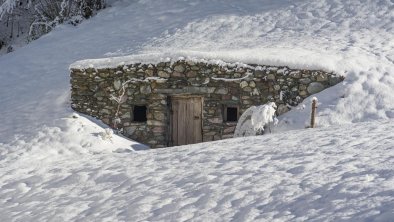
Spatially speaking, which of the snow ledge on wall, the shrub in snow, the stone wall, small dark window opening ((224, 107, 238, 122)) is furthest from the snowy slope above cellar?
small dark window opening ((224, 107, 238, 122))

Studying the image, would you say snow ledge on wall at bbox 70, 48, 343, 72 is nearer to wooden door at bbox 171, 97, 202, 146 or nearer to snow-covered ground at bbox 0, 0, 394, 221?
snow-covered ground at bbox 0, 0, 394, 221

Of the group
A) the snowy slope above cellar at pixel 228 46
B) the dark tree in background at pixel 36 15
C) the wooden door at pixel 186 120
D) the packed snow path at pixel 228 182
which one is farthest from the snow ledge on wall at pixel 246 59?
the dark tree in background at pixel 36 15

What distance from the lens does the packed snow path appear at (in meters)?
5.45

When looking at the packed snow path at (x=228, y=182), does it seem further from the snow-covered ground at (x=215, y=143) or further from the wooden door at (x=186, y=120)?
the wooden door at (x=186, y=120)

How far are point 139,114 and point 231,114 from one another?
187 cm

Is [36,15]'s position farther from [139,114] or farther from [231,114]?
[231,114]

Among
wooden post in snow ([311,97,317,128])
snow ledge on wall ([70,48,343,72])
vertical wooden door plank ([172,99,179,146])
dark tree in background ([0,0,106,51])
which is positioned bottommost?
vertical wooden door plank ([172,99,179,146])

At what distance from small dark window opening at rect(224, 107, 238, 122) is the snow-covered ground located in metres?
0.99

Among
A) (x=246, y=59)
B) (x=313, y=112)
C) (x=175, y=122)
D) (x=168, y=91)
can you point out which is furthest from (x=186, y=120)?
(x=313, y=112)

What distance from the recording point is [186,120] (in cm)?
1241

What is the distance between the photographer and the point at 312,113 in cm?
1042

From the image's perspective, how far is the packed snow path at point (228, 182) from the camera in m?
5.45

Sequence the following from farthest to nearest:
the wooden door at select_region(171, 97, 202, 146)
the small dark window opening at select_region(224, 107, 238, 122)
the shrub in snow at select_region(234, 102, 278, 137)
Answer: the wooden door at select_region(171, 97, 202, 146) < the small dark window opening at select_region(224, 107, 238, 122) < the shrub in snow at select_region(234, 102, 278, 137)

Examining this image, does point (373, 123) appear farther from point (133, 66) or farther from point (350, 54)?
point (133, 66)
